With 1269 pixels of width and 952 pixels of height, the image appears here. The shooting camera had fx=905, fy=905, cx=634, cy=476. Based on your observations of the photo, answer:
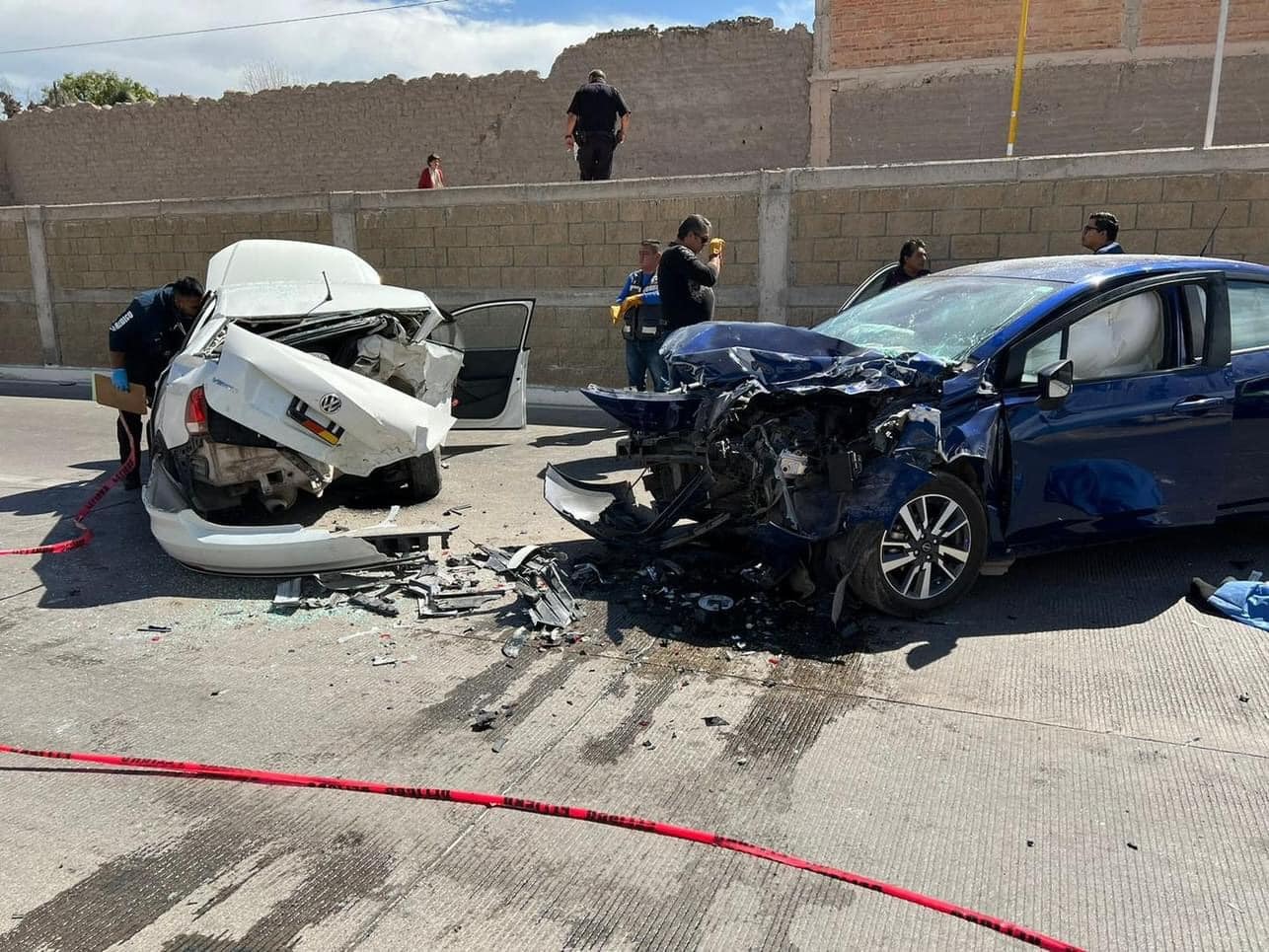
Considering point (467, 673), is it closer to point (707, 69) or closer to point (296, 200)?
point (296, 200)

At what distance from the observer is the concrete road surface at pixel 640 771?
8.06ft

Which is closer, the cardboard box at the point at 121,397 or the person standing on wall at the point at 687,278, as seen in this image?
the cardboard box at the point at 121,397

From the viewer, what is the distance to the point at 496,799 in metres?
2.98

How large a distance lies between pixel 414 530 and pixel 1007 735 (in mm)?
3168

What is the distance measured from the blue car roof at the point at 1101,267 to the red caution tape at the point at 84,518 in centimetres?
588

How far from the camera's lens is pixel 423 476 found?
662cm

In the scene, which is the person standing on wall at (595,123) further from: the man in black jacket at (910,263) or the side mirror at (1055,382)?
the side mirror at (1055,382)

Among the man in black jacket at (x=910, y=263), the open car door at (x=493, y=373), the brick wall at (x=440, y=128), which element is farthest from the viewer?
the brick wall at (x=440, y=128)

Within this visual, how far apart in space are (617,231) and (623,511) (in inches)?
250

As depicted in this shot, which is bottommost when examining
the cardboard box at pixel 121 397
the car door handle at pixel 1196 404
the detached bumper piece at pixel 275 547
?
the detached bumper piece at pixel 275 547

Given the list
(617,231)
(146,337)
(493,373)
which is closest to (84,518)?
(146,337)

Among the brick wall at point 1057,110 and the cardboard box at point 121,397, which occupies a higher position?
the brick wall at point 1057,110

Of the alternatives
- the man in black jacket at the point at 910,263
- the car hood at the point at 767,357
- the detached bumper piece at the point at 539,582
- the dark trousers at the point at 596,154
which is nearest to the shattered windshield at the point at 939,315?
the car hood at the point at 767,357

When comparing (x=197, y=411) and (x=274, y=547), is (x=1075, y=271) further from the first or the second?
(x=197, y=411)
